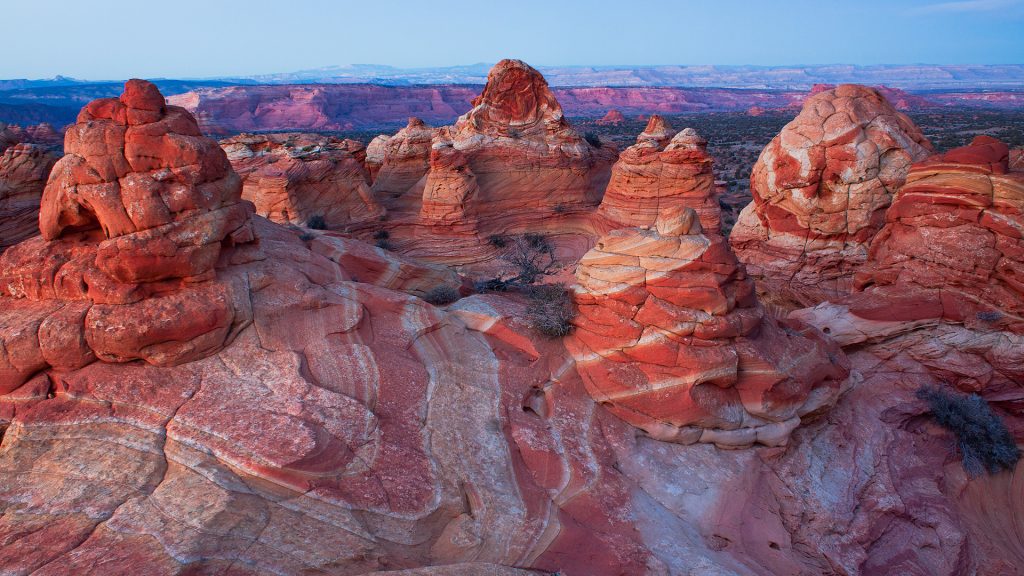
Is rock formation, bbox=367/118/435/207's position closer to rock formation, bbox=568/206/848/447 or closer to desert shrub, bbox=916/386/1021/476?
rock formation, bbox=568/206/848/447

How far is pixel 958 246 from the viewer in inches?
403

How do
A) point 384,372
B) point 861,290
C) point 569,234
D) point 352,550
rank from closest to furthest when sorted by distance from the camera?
point 352,550 → point 384,372 → point 861,290 → point 569,234

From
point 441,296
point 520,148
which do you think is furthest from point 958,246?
point 520,148

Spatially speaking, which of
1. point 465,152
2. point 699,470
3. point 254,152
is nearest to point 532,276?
point 699,470

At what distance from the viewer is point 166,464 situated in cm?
548

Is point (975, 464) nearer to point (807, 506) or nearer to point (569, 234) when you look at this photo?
point (807, 506)

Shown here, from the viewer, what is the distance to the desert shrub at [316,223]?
69.1 feet

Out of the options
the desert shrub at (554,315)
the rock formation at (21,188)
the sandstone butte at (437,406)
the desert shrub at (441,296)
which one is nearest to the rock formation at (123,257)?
the sandstone butte at (437,406)

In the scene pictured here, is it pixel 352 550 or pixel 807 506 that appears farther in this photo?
pixel 807 506

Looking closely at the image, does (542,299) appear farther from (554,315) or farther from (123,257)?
(123,257)

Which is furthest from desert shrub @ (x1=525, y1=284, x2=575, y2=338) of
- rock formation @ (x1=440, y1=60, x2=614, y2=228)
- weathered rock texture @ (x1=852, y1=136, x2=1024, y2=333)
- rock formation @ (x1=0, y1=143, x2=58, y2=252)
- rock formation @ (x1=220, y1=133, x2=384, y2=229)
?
rock formation @ (x1=0, y1=143, x2=58, y2=252)

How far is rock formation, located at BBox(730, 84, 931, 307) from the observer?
13.7 meters

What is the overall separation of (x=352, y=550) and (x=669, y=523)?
3831mm

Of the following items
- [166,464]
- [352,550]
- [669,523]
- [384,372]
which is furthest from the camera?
[384,372]
